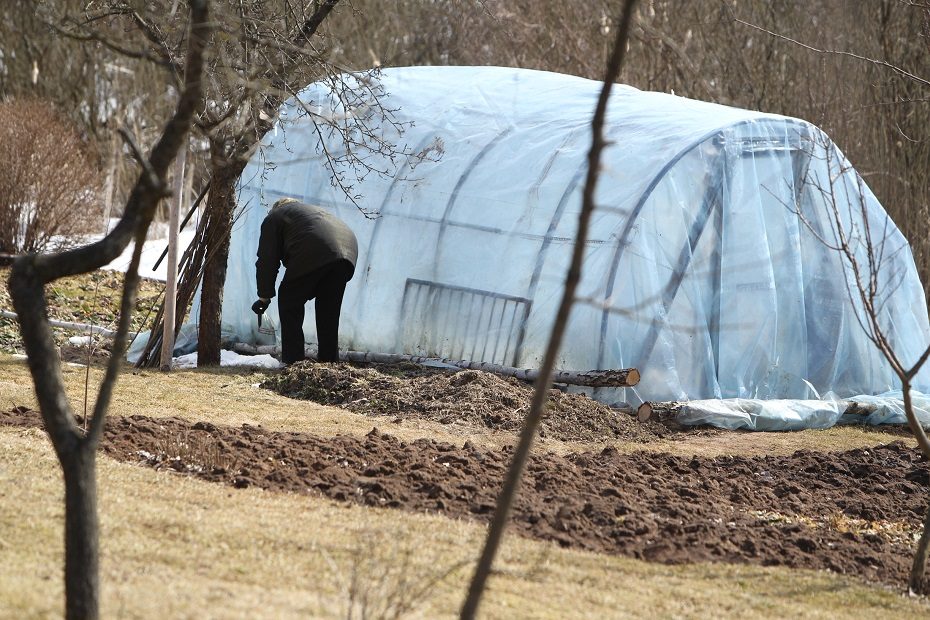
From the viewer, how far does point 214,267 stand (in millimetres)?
10953

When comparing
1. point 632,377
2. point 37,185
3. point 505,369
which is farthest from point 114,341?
point 37,185

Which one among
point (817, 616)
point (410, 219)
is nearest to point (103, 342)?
point (410, 219)

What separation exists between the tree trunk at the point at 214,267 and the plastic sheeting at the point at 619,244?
1.75ft

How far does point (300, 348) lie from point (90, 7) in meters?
3.42

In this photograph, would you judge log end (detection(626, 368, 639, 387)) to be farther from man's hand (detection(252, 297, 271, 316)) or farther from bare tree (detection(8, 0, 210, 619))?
bare tree (detection(8, 0, 210, 619))

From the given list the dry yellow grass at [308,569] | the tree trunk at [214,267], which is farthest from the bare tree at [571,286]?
the tree trunk at [214,267]

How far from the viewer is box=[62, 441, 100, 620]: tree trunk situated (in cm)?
316

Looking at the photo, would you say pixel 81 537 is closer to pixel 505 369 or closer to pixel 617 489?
pixel 617 489

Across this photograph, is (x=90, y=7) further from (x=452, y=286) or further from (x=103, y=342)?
(x=452, y=286)

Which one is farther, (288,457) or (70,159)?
(70,159)

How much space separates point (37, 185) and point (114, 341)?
13359 millimetres

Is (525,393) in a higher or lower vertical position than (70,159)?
lower

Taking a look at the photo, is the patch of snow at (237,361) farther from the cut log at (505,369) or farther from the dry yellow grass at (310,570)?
the dry yellow grass at (310,570)

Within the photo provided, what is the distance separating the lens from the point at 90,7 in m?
9.59
